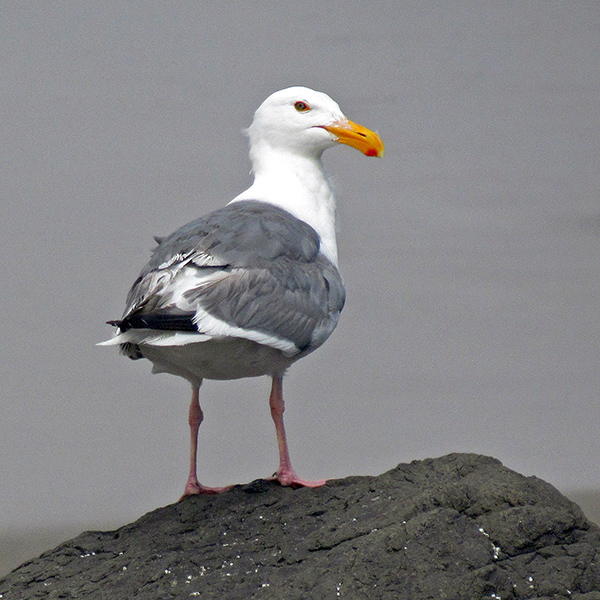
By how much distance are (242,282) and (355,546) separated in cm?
112

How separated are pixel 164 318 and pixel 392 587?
1292 mm

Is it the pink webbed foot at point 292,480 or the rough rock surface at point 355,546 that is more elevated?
the pink webbed foot at point 292,480

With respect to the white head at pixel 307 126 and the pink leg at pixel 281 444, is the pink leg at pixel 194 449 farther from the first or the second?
the white head at pixel 307 126

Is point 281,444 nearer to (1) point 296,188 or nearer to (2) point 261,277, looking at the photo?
(2) point 261,277

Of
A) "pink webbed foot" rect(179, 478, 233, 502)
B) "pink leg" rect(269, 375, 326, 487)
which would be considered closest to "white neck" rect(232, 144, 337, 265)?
"pink leg" rect(269, 375, 326, 487)

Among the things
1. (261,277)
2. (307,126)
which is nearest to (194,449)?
(261,277)

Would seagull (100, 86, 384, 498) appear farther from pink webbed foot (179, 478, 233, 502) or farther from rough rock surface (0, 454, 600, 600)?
rough rock surface (0, 454, 600, 600)

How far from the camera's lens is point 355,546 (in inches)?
157

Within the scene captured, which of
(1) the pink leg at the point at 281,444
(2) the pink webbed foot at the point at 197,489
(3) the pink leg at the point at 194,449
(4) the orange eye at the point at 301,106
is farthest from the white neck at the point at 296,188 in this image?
(2) the pink webbed foot at the point at 197,489

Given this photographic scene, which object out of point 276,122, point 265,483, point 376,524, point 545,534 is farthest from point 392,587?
point 276,122

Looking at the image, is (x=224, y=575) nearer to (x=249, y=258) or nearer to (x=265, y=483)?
(x=265, y=483)

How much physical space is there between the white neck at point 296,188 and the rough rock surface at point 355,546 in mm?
1237

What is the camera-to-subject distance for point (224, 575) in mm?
4145

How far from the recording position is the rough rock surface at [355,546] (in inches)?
151
